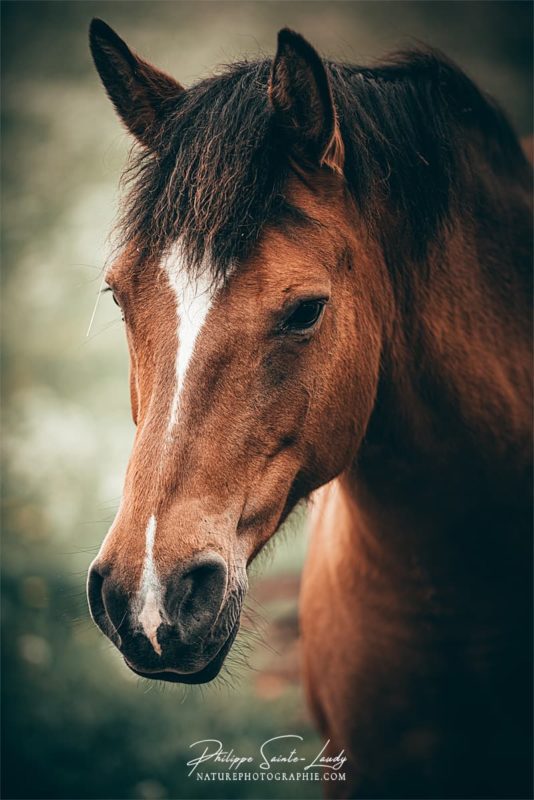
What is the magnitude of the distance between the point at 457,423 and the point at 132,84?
1570 millimetres

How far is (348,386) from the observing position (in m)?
1.88

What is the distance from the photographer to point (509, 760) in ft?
8.28

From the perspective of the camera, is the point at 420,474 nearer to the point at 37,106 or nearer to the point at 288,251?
the point at 288,251

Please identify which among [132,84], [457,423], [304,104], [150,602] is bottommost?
[457,423]

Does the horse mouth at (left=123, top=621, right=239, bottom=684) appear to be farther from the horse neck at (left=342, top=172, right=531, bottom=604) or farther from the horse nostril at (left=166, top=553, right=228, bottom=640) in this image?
the horse neck at (left=342, top=172, right=531, bottom=604)

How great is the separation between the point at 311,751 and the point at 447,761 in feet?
7.65

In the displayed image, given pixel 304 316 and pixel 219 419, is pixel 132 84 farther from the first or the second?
pixel 219 419

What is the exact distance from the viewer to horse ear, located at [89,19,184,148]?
199 cm

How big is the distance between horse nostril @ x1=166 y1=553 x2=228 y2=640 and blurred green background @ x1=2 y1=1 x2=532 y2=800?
0.40 m

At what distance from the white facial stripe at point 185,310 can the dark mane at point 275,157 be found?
43 millimetres

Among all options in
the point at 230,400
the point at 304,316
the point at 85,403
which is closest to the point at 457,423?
the point at 304,316
